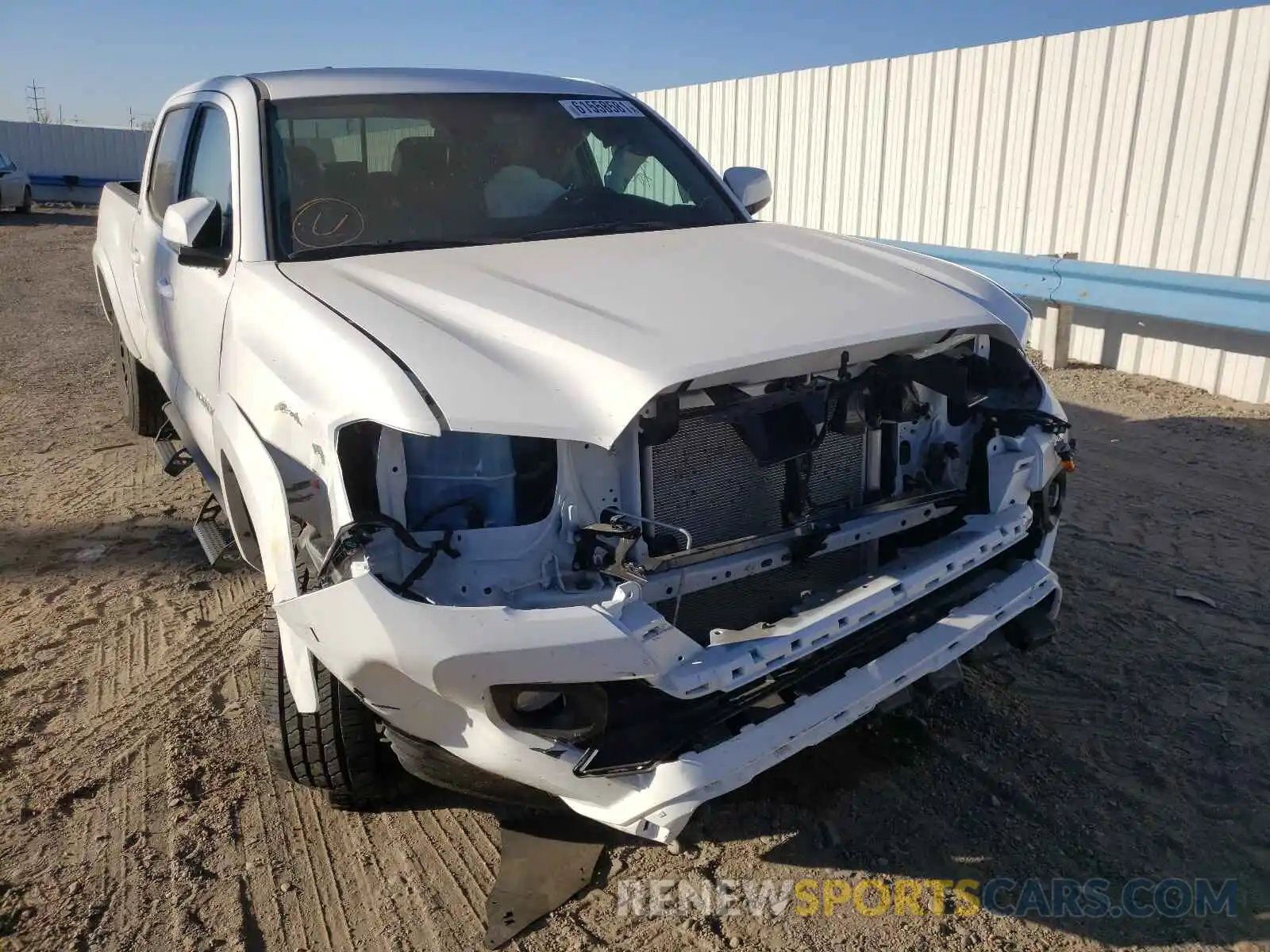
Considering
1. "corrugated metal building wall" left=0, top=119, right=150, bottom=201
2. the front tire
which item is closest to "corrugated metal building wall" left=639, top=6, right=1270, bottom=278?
the front tire

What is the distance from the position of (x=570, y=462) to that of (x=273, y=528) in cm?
74

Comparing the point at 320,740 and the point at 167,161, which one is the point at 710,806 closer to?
the point at 320,740

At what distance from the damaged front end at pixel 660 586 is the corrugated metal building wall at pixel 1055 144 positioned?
211 inches

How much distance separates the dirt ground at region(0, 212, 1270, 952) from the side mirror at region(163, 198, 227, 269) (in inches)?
57.9

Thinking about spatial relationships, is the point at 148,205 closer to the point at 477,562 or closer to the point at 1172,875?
the point at 477,562

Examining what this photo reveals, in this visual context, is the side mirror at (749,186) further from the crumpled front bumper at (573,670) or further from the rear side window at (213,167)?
the crumpled front bumper at (573,670)

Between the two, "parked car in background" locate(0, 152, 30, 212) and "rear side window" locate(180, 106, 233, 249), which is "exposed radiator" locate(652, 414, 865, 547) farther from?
"parked car in background" locate(0, 152, 30, 212)

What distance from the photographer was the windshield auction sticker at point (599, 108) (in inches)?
162

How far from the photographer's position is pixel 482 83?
402 cm

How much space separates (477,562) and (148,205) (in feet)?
11.8

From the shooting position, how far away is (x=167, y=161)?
15.3 feet

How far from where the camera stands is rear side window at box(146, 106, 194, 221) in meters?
4.47

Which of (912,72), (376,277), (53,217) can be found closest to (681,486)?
(376,277)

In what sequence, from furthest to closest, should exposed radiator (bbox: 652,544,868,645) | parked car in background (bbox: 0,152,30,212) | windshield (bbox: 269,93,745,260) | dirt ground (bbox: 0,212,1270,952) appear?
parked car in background (bbox: 0,152,30,212), windshield (bbox: 269,93,745,260), exposed radiator (bbox: 652,544,868,645), dirt ground (bbox: 0,212,1270,952)
